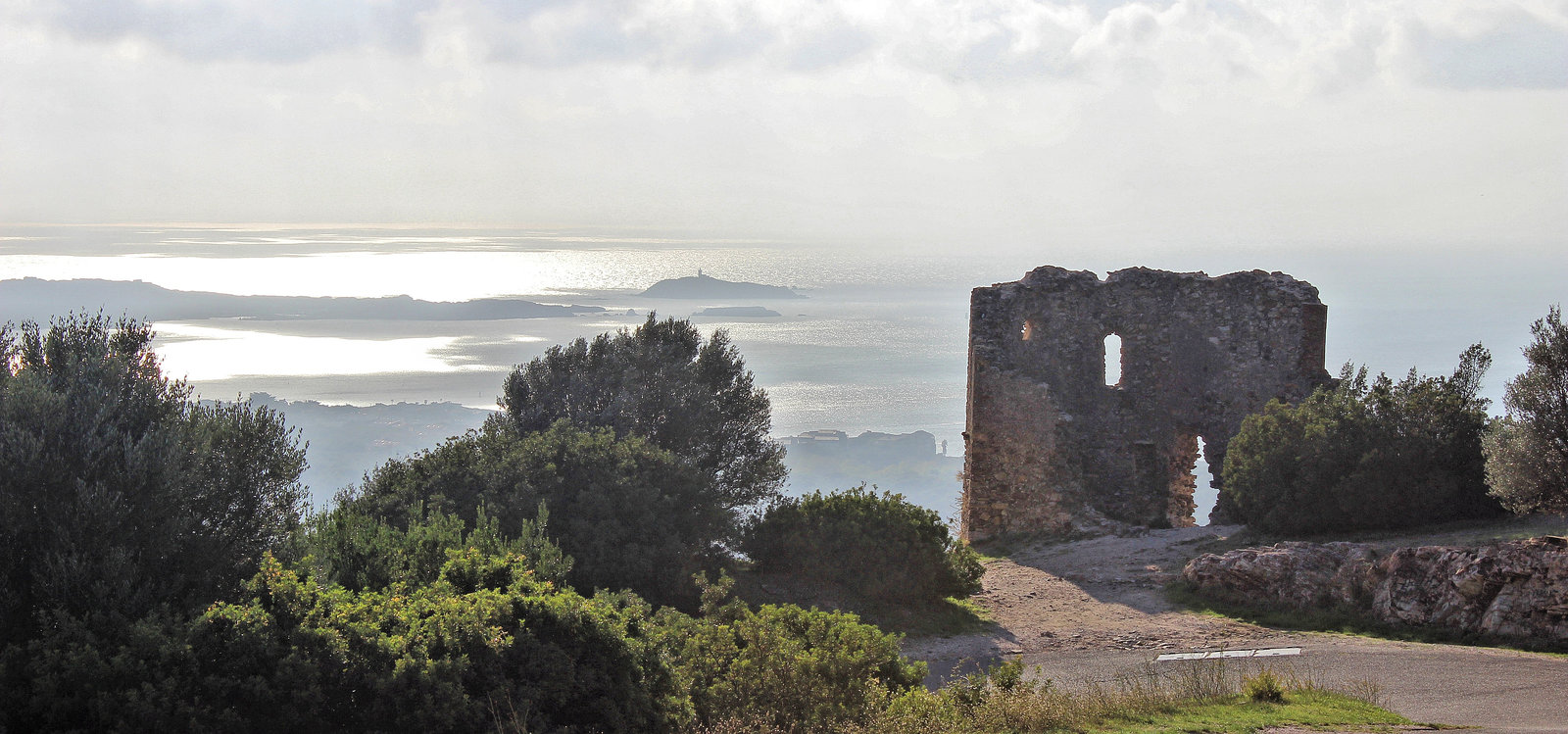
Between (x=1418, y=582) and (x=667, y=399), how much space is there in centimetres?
1166

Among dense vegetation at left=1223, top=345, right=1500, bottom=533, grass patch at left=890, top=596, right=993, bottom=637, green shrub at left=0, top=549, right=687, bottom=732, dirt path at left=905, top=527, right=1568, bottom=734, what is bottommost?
grass patch at left=890, top=596, right=993, bottom=637

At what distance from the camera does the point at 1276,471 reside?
1680cm

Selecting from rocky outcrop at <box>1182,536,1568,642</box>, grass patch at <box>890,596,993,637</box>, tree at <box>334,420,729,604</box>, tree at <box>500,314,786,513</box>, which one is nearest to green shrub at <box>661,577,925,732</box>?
tree at <box>334,420,729,604</box>

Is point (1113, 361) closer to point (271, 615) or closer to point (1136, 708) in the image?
point (1136, 708)

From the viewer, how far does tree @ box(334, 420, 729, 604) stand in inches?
541

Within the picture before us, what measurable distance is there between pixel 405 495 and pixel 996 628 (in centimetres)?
770

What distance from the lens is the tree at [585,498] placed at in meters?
13.8

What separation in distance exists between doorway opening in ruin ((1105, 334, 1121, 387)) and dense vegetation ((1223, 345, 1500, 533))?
4967 mm

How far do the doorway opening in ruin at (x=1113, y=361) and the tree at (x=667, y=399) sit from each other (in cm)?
716

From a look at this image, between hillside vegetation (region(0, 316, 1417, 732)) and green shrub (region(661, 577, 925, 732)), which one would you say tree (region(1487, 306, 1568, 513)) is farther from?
green shrub (region(661, 577, 925, 732))

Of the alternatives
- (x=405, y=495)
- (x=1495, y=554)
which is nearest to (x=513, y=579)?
(x=405, y=495)

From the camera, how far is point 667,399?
19453 mm

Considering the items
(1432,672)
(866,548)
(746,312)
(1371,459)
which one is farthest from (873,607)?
(746,312)

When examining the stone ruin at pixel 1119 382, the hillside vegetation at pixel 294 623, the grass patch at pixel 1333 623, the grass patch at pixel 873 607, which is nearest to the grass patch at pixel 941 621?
the grass patch at pixel 873 607
